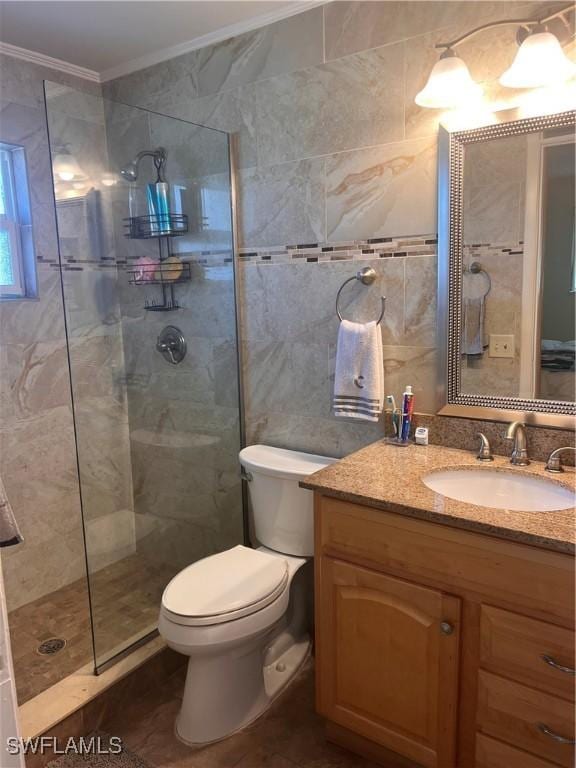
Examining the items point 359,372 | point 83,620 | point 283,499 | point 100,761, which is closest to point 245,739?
point 100,761

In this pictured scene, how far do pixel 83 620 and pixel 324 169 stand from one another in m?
2.07

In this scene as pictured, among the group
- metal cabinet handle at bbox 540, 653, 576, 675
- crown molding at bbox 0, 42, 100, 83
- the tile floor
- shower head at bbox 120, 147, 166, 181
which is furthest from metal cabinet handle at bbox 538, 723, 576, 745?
crown molding at bbox 0, 42, 100, 83

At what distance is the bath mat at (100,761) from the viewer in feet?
5.60

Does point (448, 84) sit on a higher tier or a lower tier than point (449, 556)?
higher

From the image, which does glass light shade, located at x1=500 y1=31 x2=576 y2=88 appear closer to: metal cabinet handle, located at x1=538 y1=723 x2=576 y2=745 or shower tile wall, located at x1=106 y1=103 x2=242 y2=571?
shower tile wall, located at x1=106 y1=103 x2=242 y2=571

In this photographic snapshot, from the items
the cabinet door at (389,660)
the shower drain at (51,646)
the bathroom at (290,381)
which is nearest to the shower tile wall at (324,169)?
the bathroom at (290,381)

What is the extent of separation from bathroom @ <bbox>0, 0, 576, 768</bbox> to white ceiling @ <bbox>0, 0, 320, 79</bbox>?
0.05 feet

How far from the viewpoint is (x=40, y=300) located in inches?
94.5

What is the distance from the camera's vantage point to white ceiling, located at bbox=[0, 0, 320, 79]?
76.3 inches

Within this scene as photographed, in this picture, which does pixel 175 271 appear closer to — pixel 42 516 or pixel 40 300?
pixel 40 300

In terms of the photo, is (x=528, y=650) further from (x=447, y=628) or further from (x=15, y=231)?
(x=15, y=231)

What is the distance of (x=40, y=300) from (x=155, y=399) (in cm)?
Answer: 65

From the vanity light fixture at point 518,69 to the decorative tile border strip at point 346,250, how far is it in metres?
0.41

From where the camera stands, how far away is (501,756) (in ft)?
4.44
